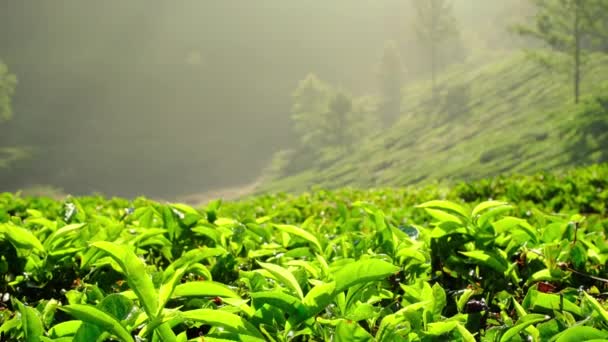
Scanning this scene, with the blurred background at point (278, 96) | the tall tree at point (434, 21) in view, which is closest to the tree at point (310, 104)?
the blurred background at point (278, 96)

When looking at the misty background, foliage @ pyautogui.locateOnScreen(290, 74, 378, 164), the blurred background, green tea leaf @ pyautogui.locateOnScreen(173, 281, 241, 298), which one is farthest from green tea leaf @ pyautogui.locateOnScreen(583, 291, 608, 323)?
foliage @ pyautogui.locateOnScreen(290, 74, 378, 164)

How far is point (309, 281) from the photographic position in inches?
51.8

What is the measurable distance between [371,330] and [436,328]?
8.1 inches

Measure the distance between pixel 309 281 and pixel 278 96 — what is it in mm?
89413

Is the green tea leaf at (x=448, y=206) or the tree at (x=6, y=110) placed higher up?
the tree at (x=6, y=110)

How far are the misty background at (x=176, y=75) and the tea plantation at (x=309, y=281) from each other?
178ft

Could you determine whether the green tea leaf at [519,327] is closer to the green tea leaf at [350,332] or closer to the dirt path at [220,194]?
the green tea leaf at [350,332]

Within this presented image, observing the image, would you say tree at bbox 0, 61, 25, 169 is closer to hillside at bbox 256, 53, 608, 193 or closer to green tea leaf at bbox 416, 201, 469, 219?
hillside at bbox 256, 53, 608, 193

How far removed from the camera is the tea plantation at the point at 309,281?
43.3 inches

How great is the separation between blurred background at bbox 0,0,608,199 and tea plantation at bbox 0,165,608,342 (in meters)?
25.1

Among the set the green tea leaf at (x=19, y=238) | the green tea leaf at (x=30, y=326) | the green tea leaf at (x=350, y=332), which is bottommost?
the green tea leaf at (x=350, y=332)

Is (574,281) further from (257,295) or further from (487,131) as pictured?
(487,131)

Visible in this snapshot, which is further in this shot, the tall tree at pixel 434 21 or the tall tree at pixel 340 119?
the tall tree at pixel 434 21

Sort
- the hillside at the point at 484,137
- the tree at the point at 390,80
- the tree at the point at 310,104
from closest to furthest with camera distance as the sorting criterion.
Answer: the hillside at the point at 484,137
the tree at the point at 310,104
the tree at the point at 390,80
